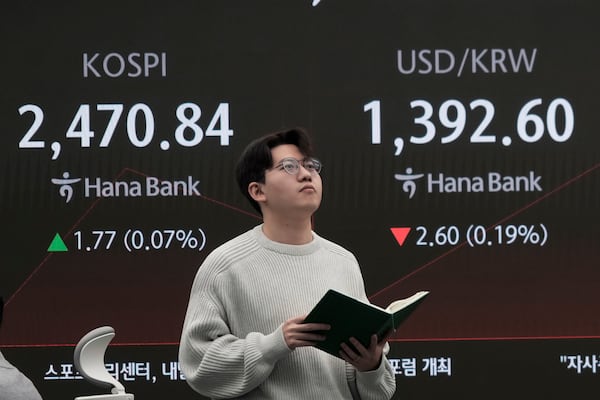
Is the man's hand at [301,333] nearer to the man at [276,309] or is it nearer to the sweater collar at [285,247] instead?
the man at [276,309]

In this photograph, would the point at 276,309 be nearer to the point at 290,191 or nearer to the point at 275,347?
the point at 275,347

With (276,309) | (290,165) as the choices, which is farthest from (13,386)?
(290,165)

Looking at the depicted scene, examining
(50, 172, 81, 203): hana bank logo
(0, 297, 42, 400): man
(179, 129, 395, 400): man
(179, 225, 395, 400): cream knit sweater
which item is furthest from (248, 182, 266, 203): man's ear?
(50, 172, 81, 203): hana bank logo

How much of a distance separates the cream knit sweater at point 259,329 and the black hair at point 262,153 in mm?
186

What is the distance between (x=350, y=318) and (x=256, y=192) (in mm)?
533

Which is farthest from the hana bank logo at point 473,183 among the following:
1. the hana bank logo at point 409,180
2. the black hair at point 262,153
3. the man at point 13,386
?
the man at point 13,386

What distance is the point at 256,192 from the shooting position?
3.09 metres

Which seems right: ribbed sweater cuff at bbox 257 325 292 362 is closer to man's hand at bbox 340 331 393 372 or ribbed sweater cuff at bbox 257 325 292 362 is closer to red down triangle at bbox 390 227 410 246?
man's hand at bbox 340 331 393 372

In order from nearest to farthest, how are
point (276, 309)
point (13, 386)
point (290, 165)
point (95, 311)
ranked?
point (13, 386) < point (276, 309) < point (290, 165) < point (95, 311)

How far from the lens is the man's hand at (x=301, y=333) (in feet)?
9.00

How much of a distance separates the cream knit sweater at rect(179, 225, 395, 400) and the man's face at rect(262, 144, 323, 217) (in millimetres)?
95

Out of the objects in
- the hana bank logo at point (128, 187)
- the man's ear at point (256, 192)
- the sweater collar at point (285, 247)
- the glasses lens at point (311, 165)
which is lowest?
the sweater collar at point (285, 247)

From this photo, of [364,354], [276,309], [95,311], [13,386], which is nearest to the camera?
[13,386]

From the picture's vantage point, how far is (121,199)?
187 inches
